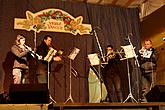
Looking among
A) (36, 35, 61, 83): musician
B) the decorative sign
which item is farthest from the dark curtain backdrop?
(36, 35, 61, 83): musician

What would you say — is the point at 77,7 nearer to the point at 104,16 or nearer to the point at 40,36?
the point at 104,16

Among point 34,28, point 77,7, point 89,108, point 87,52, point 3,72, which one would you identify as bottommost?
point 89,108

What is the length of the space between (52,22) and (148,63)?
6.60 ft

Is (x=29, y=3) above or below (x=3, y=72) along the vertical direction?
above

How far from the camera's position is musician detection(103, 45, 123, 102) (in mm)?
5285

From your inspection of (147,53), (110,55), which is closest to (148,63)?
(147,53)

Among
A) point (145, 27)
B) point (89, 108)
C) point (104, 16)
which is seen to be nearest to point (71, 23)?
point (104, 16)

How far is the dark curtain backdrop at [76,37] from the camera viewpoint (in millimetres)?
5430

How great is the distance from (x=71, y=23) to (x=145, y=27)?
182 cm

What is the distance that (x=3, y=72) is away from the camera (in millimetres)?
5293

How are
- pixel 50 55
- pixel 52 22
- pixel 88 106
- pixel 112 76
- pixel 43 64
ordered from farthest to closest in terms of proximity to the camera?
pixel 52 22 → pixel 112 76 → pixel 43 64 → pixel 50 55 → pixel 88 106

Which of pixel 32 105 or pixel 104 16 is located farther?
pixel 104 16

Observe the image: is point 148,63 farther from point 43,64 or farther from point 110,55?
point 43,64

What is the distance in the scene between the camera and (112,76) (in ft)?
18.1
